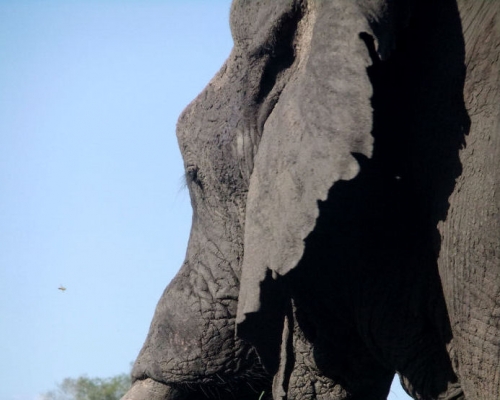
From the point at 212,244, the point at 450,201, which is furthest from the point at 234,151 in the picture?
the point at 450,201

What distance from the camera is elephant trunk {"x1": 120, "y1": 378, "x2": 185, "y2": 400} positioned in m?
4.78

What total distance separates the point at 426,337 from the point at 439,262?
16.7 inches

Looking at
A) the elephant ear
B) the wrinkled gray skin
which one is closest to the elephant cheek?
the wrinkled gray skin

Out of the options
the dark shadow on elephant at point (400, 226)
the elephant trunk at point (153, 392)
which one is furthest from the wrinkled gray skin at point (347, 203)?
the elephant trunk at point (153, 392)

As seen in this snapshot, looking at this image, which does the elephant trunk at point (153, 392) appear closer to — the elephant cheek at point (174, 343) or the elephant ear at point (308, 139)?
the elephant cheek at point (174, 343)

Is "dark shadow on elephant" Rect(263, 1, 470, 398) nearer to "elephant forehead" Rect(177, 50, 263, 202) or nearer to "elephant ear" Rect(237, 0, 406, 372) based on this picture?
"elephant ear" Rect(237, 0, 406, 372)

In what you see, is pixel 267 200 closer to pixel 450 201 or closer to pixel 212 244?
pixel 450 201

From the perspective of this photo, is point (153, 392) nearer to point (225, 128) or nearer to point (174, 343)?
point (174, 343)

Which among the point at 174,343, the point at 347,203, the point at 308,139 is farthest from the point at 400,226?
the point at 174,343

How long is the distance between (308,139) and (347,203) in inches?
10.2

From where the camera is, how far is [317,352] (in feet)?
14.4

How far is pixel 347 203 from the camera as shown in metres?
3.69

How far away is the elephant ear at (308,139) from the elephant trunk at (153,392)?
3.11 feet

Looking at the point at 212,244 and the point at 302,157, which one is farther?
the point at 212,244
